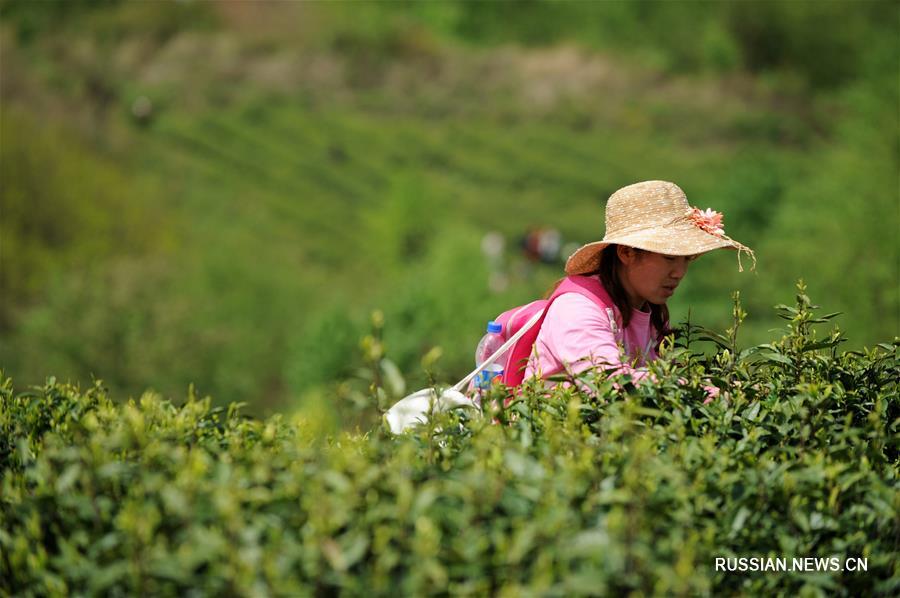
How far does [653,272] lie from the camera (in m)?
4.28

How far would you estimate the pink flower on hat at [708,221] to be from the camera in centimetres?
434

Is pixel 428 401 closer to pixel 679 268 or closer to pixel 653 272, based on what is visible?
pixel 653 272

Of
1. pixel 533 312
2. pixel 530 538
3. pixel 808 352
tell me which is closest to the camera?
pixel 530 538

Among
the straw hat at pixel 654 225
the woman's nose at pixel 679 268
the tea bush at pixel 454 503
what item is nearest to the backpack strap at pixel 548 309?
the straw hat at pixel 654 225

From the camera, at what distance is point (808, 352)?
388 centimetres

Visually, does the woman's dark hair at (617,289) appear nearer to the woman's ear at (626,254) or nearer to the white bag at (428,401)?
the woman's ear at (626,254)

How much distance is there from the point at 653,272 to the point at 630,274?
10 centimetres

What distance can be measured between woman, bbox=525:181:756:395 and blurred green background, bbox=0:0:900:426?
3186 cm

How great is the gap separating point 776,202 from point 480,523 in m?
52.7

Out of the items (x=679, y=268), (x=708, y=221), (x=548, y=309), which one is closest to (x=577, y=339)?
(x=548, y=309)

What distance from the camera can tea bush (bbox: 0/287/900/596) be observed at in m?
2.40

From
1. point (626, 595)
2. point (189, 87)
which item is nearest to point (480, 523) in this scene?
point (626, 595)

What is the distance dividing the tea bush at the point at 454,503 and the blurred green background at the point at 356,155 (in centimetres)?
3321

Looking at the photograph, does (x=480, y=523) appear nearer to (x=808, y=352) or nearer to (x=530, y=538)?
(x=530, y=538)
